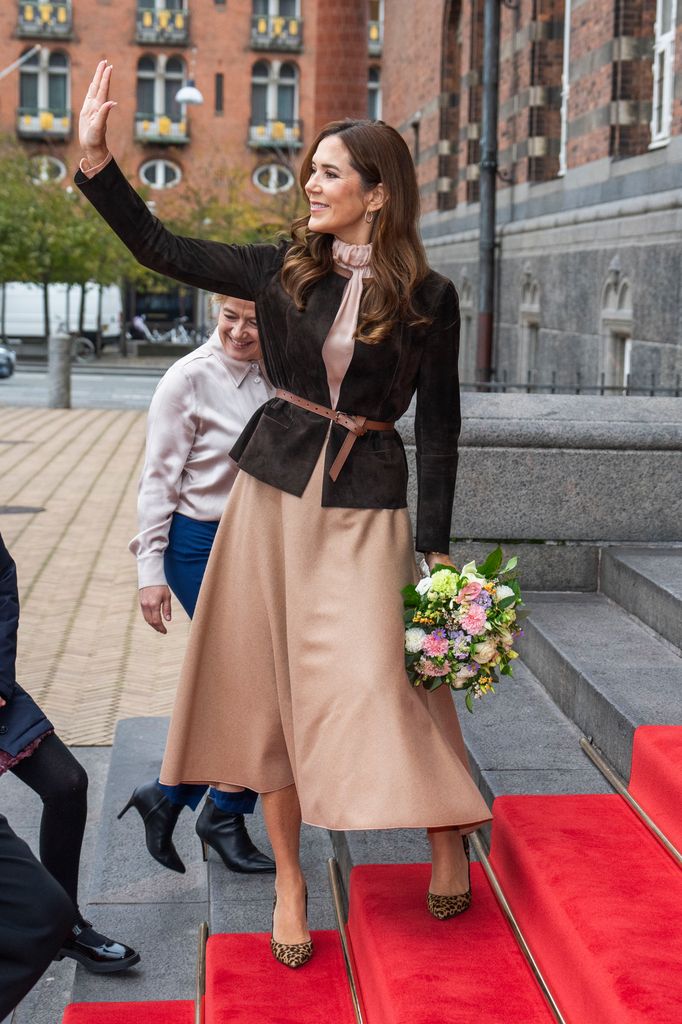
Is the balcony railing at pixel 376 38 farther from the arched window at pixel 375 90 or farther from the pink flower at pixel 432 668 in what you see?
the pink flower at pixel 432 668

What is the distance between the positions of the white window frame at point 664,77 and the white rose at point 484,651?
33.6 feet

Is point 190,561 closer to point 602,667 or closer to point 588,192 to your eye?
point 602,667

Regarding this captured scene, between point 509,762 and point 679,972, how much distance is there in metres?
1.51

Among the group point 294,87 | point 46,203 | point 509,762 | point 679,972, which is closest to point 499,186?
point 509,762

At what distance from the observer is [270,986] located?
11.5 feet

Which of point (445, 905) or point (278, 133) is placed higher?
point (278, 133)

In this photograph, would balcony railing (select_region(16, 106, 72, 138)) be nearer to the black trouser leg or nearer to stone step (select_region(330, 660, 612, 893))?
stone step (select_region(330, 660, 612, 893))

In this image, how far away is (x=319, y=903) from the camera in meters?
4.11

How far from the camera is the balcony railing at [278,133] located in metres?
60.0

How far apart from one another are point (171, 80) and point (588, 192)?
49925 millimetres

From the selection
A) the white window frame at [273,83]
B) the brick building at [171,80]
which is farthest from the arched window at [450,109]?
the white window frame at [273,83]

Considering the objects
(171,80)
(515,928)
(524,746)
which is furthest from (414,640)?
(171,80)

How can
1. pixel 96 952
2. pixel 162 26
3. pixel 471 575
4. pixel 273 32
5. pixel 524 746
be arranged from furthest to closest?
pixel 273 32 < pixel 162 26 < pixel 524 746 < pixel 96 952 < pixel 471 575

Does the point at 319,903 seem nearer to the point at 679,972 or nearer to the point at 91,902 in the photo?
the point at 91,902
